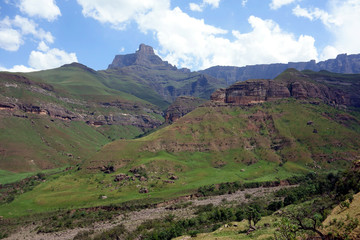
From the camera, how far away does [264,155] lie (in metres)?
158

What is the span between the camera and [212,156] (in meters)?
157

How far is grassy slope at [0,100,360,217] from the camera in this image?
110812 mm

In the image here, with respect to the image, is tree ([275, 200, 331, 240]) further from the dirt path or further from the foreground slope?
the foreground slope

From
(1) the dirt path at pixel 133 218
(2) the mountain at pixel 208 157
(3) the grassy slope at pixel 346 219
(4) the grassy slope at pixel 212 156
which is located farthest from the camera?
(2) the mountain at pixel 208 157

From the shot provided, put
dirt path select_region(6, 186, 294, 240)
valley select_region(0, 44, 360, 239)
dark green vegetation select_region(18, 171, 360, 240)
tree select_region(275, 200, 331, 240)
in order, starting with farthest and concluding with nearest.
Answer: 1. dirt path select_region(6, 186, 294, 240)
2. valley select_region(0, 44, 360, 239)
3. dark green vegetation select_region(18, 171, 360, 240)
4. tree select_region(275, 200, 331, 240)

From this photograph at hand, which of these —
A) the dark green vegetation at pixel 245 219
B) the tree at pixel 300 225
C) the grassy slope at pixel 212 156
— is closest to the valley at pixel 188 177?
the dark green vegetation at pixel 245 219

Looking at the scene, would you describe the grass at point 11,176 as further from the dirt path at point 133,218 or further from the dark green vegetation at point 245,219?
the dirt path at point 133,218

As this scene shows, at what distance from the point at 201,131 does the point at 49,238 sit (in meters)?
121

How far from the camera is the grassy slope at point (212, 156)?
364 feet

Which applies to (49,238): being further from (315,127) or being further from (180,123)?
(315,127)

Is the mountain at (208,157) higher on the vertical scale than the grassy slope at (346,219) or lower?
lower

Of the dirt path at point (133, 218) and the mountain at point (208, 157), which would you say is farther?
the mountain at point (208, 157)

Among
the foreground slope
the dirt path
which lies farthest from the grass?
the dirt path

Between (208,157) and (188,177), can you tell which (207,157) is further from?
(188,177)
